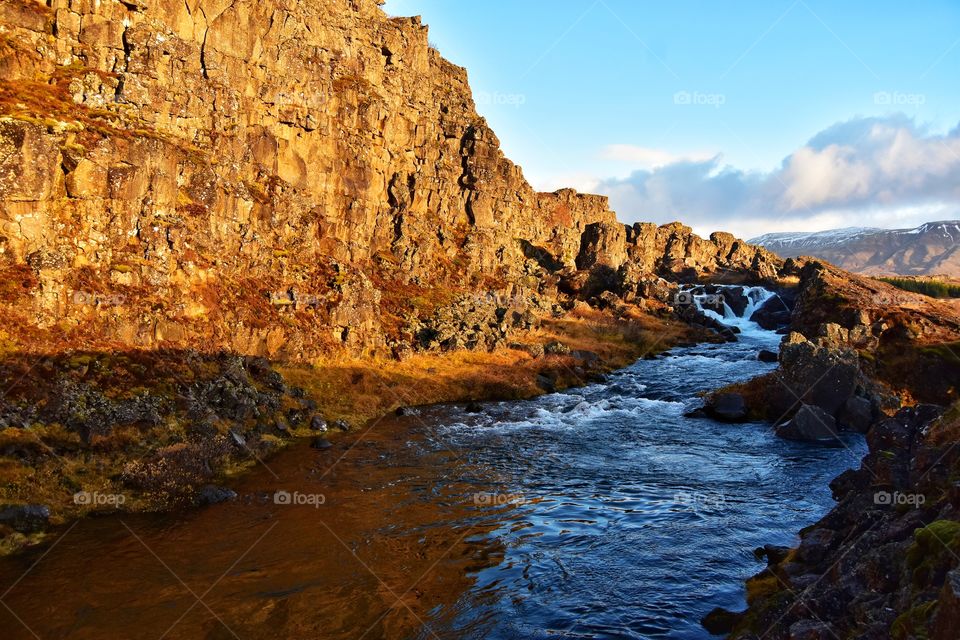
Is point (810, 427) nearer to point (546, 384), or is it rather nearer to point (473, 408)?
point (473, 408)

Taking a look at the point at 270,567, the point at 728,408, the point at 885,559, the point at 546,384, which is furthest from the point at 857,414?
the point at 270,567

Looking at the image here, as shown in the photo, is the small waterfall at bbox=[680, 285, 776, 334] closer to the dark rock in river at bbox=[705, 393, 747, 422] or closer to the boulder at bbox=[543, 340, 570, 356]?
the boulder at bbox=[543, 340, 570, 356]

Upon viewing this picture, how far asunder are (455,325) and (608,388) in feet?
55.3

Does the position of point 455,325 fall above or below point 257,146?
below

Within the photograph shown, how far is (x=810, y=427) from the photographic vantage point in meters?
31.1

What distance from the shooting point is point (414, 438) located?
3191 cm

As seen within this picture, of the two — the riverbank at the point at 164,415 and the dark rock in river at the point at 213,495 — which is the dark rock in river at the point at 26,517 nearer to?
the riverbank at the point at 164,415

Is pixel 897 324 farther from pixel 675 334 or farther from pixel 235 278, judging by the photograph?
pixel 235 278

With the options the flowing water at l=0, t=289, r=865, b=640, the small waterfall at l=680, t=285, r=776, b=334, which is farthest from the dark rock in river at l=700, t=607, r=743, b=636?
the small waterfall at l=680, t=285, r=776, b=334

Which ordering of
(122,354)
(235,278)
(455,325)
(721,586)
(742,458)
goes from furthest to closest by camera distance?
(455,325) < (235,278) < (122,354) < (742,458) < (721,586)

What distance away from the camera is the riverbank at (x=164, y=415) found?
20516 mm

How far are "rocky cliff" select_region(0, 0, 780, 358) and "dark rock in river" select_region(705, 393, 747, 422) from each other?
1015 inches

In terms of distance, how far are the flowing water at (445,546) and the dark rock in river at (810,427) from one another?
148cm

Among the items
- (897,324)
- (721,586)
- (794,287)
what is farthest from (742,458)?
(794,287)
